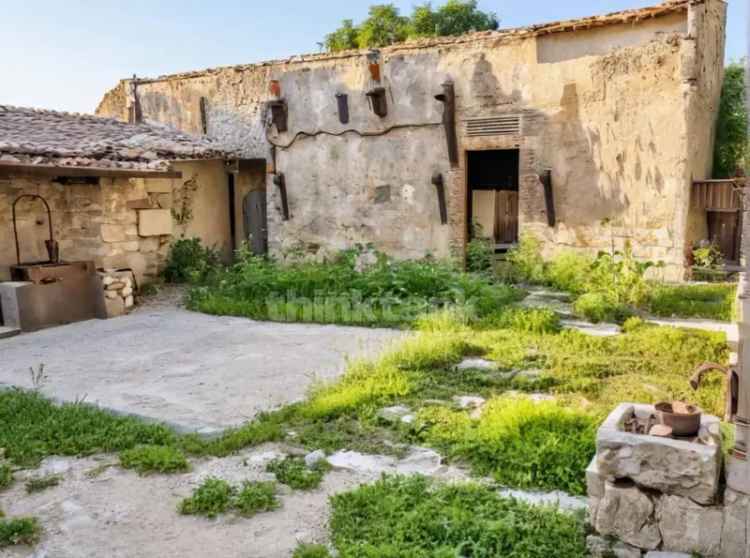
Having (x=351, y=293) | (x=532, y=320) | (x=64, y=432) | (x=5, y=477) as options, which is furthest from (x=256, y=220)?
(x=5, y=477)

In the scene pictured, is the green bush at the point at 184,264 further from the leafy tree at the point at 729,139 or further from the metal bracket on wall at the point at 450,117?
the leafy tree at the point at 729,139

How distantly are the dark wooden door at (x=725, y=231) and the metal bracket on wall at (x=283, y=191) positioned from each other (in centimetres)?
775

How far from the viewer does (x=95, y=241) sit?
10.2 metres

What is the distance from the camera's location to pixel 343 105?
40.5 feet

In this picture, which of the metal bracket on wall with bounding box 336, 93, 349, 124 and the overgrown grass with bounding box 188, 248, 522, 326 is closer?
the overgrown grass with bounding box 188, 248, 522, 326

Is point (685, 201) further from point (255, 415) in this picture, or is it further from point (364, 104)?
point (255, 415)

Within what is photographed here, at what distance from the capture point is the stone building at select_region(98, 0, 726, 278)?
9539 mm

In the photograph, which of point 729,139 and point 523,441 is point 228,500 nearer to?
point 523,441

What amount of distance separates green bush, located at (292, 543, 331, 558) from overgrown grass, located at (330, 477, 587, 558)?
0.24 feet

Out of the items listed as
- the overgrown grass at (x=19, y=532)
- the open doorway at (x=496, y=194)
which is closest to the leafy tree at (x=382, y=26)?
the open doorway at (x=496, y=194)

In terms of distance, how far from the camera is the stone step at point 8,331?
27.1ft

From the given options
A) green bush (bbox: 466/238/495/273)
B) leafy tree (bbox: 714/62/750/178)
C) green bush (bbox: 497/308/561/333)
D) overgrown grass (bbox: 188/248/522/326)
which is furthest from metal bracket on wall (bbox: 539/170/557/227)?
green bush (bbox: 497/308/561/333)

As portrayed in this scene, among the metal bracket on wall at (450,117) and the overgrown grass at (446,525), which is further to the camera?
the metal bracket on wall at (450,117)

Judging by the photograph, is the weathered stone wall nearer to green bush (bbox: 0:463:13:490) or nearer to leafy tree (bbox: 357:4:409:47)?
green bush (bbox: 0:463:13:490)
